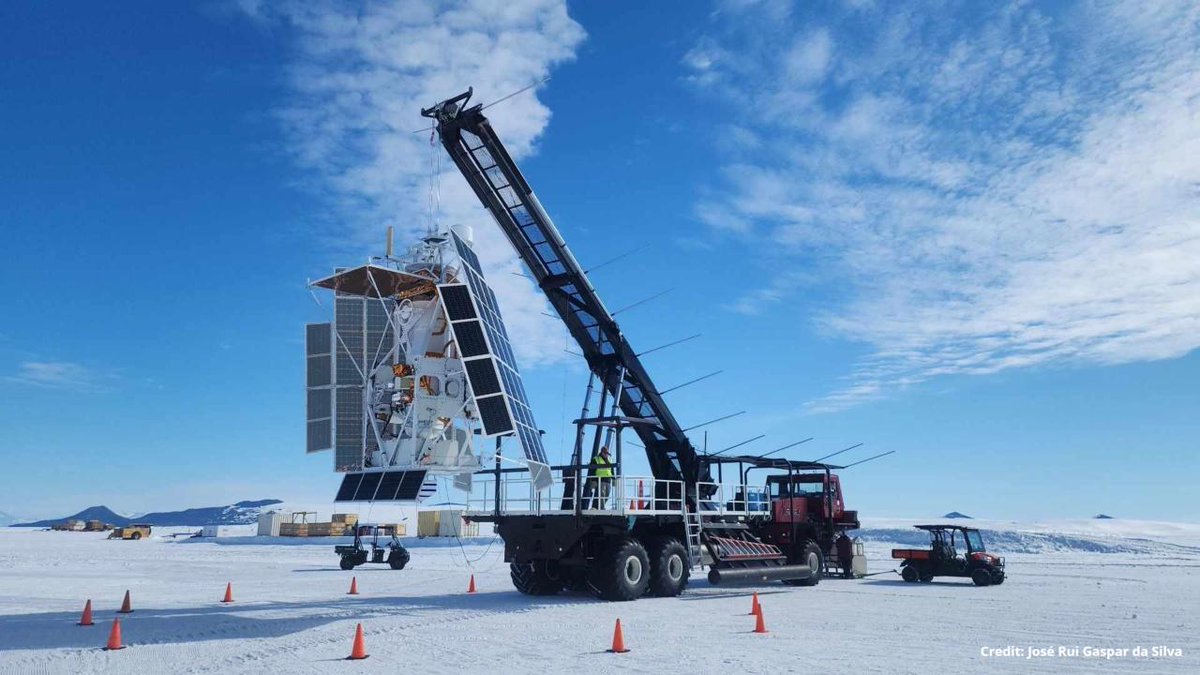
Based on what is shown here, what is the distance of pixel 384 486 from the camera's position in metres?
26.9

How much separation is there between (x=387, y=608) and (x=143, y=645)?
5.76m

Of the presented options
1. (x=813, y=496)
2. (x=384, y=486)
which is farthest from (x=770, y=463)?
(x=384, y=486)

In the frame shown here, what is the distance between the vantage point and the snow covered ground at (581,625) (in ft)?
37.0

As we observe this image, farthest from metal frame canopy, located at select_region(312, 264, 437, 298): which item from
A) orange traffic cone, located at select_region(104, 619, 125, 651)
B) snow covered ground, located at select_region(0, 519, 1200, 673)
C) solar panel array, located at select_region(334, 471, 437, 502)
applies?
orange traffic cone, located at select_region(104, 619, 125, 651)

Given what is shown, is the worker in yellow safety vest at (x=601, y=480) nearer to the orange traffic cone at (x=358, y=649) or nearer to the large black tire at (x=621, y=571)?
the large black tire at (x=621, y=571)

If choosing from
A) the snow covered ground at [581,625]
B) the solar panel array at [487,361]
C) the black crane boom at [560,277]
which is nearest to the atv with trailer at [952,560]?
the snow covered ground at [581,625]

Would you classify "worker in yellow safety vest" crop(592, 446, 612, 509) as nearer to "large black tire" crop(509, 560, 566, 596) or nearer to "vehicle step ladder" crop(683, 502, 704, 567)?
"large black tire" crop(509, 560, 566, 596)

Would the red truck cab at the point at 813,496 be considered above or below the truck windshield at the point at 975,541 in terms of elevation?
above

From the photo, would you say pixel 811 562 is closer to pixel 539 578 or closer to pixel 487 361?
pixel 539 578

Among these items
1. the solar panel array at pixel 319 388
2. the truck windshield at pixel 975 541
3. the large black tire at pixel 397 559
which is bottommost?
the large black tire at pixel 397 559

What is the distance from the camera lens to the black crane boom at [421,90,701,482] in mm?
20547

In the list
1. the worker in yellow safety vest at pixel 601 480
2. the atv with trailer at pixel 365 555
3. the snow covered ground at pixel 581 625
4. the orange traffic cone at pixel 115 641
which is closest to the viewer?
the snow covered ground at pixel 581 625

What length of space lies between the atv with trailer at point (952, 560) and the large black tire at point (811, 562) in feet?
10.4

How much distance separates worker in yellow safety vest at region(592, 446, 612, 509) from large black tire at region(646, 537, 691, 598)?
1.62 metres
